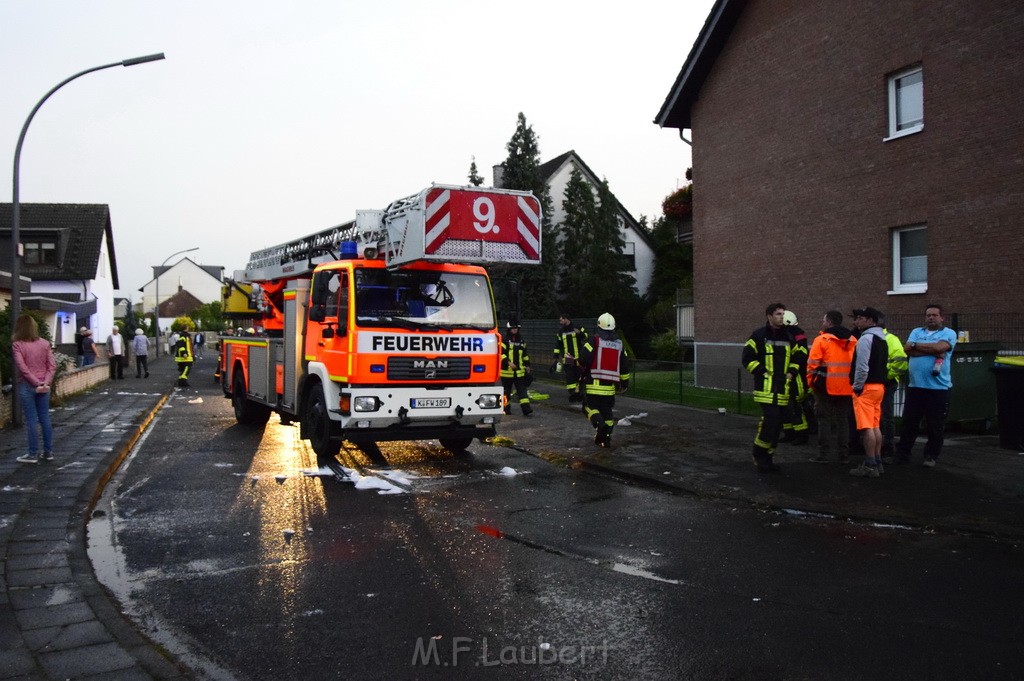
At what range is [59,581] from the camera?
5215mm

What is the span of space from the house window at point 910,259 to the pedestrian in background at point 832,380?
22.7 feet

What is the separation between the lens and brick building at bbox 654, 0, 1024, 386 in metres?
13.8

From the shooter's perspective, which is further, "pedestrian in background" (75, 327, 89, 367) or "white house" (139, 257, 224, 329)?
"white house" (139, 257, 224, 329)

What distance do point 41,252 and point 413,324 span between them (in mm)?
36227

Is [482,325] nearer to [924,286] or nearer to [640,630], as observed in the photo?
[640,630]

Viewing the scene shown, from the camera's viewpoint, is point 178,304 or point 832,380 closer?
point 832,380

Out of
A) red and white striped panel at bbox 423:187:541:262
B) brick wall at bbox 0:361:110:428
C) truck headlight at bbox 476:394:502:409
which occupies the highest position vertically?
red and white striped panel at bbox 423:187:541:262

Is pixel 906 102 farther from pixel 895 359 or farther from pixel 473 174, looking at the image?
pixel 473 174

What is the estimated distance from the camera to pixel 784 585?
17.1 feet

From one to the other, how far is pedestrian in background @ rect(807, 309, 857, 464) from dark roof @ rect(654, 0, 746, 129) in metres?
12.6

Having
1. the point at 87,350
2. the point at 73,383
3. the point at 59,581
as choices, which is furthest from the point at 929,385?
the point at 87,350

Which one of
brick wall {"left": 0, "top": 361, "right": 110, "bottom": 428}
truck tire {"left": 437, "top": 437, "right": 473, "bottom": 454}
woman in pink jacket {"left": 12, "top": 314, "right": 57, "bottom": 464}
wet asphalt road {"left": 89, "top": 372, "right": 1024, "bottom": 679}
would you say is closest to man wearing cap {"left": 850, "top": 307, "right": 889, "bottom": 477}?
wet asphalt road {"left": 89, "top": 372, "right": 1024, "bottom": 679}

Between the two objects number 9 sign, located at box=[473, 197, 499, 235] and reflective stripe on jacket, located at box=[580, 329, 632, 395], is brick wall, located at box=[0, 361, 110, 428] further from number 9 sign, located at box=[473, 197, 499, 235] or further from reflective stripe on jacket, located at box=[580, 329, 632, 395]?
reflective stripe on jacket, located at box=[580, 329, 632, 395]

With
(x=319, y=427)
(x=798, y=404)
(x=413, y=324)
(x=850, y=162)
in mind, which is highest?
(x=850, y=162)
